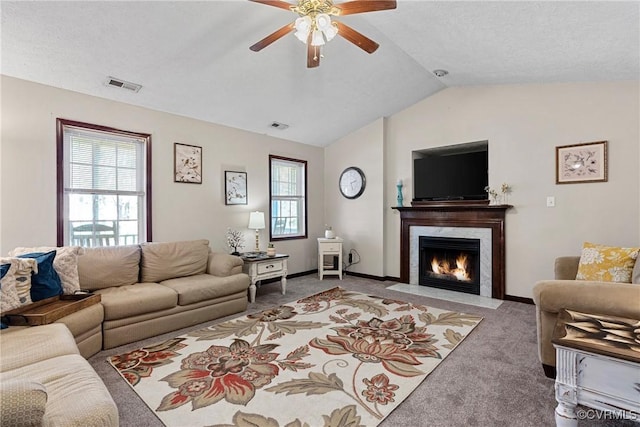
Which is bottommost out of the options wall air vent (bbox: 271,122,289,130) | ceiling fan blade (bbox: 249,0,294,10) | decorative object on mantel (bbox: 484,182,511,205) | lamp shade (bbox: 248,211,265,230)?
lamp shade (bbox: 248,211,265,230)

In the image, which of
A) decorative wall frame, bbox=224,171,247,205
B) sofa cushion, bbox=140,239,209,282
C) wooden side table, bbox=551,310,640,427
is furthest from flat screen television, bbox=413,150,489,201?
sofa cushion, bbox=140,239,209,282

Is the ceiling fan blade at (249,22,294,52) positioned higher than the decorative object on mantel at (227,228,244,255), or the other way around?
the ceiling fan blade at (249,22,294,52)

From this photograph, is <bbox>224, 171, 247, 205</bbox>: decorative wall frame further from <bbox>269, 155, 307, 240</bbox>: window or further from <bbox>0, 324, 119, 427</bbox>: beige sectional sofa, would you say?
<bbox>0, 324, 119, 427</bbox>: beige sectional sofa

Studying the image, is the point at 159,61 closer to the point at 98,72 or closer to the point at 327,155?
the point at 98,72

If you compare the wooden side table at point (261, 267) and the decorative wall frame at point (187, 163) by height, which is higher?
the decorative wall frame at point (187, 163)

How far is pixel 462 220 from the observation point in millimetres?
4668

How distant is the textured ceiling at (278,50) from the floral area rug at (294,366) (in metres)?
2.66

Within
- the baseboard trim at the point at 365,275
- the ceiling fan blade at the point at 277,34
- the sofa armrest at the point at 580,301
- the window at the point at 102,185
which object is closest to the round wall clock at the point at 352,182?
the baseboard trim at the point at 365,275

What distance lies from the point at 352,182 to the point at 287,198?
1.23m

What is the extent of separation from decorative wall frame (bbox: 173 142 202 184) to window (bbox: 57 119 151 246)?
33 centimetres

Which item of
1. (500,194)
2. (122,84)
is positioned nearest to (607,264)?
(500,194)

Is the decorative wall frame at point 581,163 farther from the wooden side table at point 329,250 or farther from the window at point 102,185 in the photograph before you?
the window at point 102,185

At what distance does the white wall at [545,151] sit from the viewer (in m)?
3.49

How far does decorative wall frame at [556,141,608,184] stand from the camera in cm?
360
